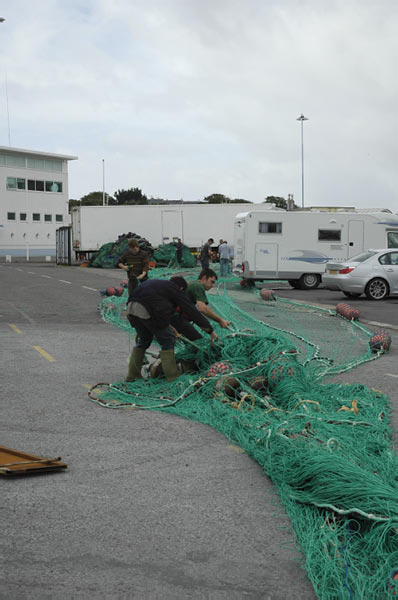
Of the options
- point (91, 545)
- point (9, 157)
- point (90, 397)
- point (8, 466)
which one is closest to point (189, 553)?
point (91, 545)

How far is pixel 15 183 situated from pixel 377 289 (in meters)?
55.5

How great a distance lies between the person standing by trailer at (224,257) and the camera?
3091 centimetres

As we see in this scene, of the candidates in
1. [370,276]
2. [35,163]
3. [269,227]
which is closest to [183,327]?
[370,276]

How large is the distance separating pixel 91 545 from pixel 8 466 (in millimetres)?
1446

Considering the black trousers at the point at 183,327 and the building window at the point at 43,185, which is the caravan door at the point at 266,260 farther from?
the building window at the point at 43,185

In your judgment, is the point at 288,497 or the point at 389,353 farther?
the point at 389,353

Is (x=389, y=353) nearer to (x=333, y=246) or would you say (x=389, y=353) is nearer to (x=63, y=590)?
(x=63, y=590)

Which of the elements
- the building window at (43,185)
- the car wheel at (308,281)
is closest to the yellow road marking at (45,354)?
the car wheel at (308,281)

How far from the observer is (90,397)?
7.82 m

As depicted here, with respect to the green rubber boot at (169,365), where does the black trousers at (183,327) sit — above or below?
above

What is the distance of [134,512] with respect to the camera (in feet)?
14.7

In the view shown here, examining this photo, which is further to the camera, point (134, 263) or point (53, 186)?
point (53, 186)

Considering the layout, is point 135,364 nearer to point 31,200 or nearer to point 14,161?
point 31,200

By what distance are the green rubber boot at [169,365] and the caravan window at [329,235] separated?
1982cm
